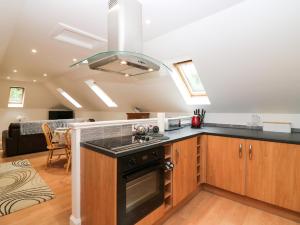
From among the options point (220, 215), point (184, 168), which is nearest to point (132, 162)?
point (184, 168)

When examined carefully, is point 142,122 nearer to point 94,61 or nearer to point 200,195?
point 94,61

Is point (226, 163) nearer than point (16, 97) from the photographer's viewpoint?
Yes

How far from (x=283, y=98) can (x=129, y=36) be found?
2.28 metres

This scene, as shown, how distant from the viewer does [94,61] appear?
161 cm

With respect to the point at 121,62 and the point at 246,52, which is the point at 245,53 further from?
the point at 121,62

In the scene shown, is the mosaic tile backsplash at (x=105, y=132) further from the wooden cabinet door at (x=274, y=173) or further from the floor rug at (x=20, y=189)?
the wooden cabinet door at (x=274, y=173)

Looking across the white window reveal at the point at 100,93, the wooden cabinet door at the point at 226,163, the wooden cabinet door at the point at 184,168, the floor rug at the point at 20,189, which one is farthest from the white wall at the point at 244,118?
the white window reveal at the point at 100,93

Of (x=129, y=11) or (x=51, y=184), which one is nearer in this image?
(x=129, y=11)

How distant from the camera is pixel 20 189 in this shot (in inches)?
99.3

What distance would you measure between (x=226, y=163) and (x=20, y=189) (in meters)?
2.97

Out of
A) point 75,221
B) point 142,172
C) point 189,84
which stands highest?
point 189,84

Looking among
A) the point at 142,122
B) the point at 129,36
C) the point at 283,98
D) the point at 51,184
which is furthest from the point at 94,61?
the point at 283,98

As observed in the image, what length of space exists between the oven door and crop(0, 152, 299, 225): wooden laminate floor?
0.46 metres

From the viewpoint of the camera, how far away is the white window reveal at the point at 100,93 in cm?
556
